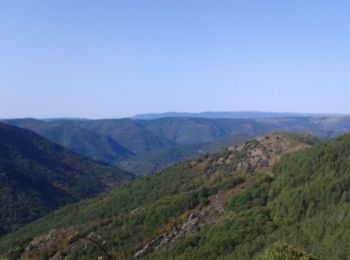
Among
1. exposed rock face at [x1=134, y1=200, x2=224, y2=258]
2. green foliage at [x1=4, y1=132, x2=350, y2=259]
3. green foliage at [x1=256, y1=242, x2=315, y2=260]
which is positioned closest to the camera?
green foliage at [x1=256, y1=242, x2=315, y2=260]

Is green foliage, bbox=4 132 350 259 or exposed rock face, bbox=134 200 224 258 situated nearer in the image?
green foliage, bbox=4 132 350 259

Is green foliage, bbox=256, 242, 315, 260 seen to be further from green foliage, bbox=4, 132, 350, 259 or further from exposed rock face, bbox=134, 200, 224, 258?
exposed rock face, bbox=134, 200, 224, 258

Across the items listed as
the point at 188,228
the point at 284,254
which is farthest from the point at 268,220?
the point at 284,254

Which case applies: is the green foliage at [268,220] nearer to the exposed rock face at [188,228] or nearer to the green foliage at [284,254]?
the exposed rock face at [188,228]

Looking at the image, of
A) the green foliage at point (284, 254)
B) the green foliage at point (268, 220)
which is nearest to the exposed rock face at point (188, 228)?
the green foliage at point (268, 220)

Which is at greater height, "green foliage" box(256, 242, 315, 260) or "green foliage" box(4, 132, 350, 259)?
"green foliage" box(256, 242, 315, 260)

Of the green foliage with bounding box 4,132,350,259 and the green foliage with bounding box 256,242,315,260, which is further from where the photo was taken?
the green foliage with bounding box 4,132,350,259

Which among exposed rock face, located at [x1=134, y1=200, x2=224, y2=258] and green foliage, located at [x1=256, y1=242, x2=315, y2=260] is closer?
green foliage, located at [x1=256, y1=242, x2=315, y2=260]

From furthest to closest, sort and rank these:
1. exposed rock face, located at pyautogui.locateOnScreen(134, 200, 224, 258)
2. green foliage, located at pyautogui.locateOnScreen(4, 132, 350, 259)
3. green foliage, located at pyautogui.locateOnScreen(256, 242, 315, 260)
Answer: exposed rock face, located at pyautogui.locateOnScreen(134, 200, 224, 258) < green foliage, located at pyautogui.locateOnScreen(4, 132, 350, 259) < green foliage, located at pyautogui.locateOnScreen(256, 242, 315, 260)

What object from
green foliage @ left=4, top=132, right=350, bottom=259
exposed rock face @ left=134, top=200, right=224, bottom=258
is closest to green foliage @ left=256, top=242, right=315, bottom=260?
green foliage @ left=4, top=132, right=350, bottom=259

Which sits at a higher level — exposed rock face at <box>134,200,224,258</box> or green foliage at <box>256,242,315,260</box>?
green foliage at <box>256,242,315,260</box>

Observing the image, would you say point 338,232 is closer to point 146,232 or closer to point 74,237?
point 146,232

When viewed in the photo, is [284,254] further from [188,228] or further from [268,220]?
[188,228]

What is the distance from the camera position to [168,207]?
653 feet
